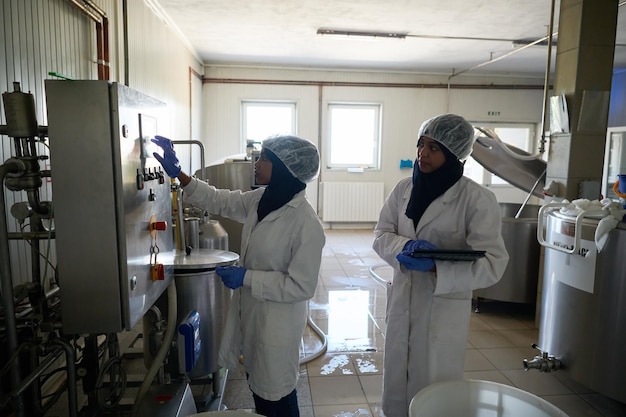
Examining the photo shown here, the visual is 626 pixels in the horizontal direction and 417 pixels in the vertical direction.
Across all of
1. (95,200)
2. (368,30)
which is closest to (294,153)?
(95,200)

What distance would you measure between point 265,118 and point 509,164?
4.08m

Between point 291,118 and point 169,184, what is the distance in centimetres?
516

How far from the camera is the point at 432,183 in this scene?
1.50 m

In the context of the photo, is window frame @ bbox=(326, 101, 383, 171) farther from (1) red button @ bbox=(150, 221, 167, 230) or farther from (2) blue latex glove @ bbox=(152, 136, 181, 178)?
(1) red button @ bbox=(150, 221, 167, 230)

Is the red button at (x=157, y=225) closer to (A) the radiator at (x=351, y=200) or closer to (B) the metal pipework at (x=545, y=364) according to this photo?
(B) the metal pipework at (x=545, y=364)

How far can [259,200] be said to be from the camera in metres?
1.56

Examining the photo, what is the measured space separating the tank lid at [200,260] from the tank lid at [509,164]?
8.12ft

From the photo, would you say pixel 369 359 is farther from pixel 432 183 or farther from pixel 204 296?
pixel 432 183

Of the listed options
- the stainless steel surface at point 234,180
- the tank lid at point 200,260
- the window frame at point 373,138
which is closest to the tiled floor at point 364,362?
the tank lid at point 200,260

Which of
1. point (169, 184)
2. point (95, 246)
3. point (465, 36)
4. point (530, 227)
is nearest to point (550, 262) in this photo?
point (530, 227)

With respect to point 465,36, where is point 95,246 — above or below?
below

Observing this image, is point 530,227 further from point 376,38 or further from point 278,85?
point 278,85

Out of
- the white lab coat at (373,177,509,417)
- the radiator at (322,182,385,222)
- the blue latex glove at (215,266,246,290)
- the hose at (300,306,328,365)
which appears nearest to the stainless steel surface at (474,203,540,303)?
the hose at (300,306,328,365)

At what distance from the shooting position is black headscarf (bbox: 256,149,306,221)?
1438 mm
